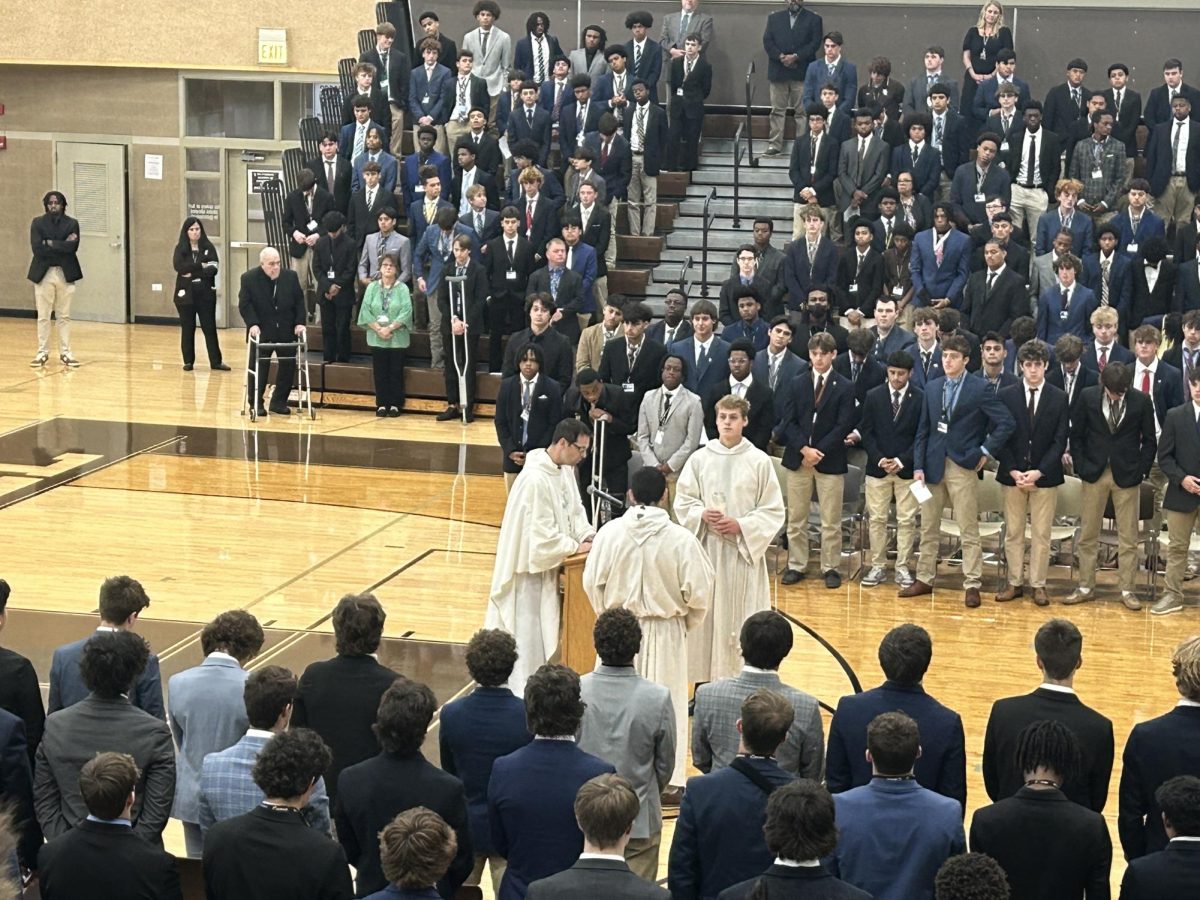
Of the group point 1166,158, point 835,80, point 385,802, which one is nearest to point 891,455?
point 1166,158

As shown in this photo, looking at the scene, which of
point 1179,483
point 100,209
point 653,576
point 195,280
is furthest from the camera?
point 100,209

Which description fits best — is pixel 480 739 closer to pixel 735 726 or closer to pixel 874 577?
pixel 735 726

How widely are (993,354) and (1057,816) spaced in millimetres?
7560

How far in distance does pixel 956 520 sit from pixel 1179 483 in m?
1.58

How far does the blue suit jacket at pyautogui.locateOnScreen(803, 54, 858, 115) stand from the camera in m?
19.4

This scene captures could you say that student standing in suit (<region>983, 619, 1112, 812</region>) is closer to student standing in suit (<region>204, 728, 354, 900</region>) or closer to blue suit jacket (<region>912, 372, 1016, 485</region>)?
student standing in suit (<region>204, 728, 354, 900</region>)

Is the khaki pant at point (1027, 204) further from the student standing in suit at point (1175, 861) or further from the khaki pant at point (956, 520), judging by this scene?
the student standing in suit at point (1175, 861)

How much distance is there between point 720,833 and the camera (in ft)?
18.4

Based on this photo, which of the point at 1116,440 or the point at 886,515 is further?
the point at 886,515

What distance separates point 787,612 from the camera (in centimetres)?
1216

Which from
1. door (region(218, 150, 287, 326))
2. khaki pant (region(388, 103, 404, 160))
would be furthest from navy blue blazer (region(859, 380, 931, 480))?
door (region(218, 150, 287, 326))

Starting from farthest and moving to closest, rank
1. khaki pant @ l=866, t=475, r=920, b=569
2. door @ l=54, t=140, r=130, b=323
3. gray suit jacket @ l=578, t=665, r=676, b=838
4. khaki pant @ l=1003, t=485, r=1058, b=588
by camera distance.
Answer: door @ l=54, t=140, r=130, b=323 < khaki pant @ l=866, t=475, r=920, b=569 < khaki pant @ l=1003, t=485, r=1058, b=588 < gray suit jacket @ l=578, t=665, r=676, b=838

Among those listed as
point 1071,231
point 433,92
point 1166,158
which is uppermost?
point 433,92

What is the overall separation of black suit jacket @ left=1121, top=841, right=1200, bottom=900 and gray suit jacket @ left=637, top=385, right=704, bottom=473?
25.3 feet
